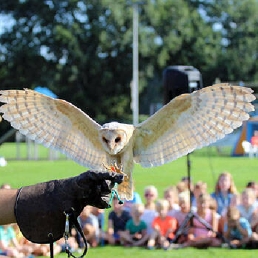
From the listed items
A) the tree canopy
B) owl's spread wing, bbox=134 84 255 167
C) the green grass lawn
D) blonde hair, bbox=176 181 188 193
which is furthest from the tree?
owl's spread wing, bbox=134 84 255 167

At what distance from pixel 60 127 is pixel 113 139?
1.63ft

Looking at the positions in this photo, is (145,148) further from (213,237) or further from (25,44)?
(25,44)

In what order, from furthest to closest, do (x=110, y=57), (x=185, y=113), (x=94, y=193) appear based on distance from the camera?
1. (x=110, y=57)
2. (x=185, y=113)
3. (x=94, y=193)

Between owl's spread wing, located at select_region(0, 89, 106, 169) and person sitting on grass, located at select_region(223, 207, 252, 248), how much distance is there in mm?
4452

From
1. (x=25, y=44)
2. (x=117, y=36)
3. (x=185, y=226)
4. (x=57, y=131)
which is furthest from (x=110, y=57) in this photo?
(x=57, y=131)

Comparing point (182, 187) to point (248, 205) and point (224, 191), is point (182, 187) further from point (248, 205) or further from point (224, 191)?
point (248, 205)

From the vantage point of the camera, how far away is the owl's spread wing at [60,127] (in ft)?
12.1

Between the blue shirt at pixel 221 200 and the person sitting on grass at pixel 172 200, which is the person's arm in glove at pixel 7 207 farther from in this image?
the blue shirt at pixel 221 200

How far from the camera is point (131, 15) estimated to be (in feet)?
159

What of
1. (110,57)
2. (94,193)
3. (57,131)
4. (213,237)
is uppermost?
(110,57)

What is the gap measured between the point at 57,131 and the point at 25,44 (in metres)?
44.4

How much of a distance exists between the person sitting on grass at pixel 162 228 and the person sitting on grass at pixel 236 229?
0.69 meters

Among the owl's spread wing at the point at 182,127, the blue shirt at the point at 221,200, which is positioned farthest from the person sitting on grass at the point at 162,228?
the owl's spread wing at the point at 182,127

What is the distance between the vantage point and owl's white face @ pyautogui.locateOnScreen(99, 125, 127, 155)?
11.9ft
